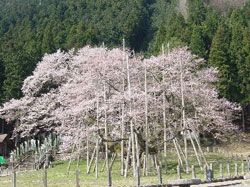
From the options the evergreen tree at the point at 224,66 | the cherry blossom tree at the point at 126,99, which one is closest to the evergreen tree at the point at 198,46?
the evergreen tree at the point at 224,66

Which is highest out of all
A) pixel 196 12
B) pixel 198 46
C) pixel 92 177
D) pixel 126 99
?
pixel 196 12

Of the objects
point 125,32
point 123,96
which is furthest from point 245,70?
point 125,32

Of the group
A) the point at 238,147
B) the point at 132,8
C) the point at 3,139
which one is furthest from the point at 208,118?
the point at 132,8

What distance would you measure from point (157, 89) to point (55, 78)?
417 inches

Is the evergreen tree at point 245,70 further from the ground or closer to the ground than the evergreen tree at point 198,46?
closer to the ground

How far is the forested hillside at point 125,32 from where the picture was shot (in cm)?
3419

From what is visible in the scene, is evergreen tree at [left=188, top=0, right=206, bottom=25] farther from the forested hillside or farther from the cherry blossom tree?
the cherry blossom tree

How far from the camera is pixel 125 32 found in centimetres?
5662

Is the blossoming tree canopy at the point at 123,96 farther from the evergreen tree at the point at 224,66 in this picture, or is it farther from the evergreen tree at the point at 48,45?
the evergreen tree at the point at 48,45

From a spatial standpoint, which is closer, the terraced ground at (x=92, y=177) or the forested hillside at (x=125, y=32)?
the terraced ground at (x=92, y=177)

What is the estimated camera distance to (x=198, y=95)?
2175 centimetres

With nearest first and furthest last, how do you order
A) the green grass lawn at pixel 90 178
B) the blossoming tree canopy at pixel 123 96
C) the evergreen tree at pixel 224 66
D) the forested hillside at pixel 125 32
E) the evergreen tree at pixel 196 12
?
1. the green grass lawn at pixel 90 178
2. the blossoming tree canopy at pixel 123 96
3. the evergreen tree at pixel 224 66
4. the forested hillside at pixel 125 32
5. the evergreen tree at pixel 196 12

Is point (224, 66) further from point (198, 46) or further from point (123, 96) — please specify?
point (123, 96)

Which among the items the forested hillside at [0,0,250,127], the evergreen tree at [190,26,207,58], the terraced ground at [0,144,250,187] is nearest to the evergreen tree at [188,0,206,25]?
the forested hillside at [0,0,250,127]
